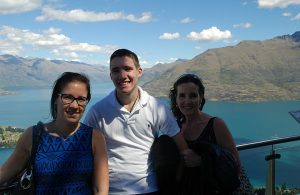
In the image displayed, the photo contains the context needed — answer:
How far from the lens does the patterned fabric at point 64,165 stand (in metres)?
1.67

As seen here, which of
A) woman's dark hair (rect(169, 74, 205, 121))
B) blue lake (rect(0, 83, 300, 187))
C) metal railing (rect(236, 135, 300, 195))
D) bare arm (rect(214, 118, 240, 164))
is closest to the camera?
bare arm (rect(214, 118, 240, 164))

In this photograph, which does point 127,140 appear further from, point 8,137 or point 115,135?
point 8,137

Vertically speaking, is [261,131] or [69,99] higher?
[69,99]

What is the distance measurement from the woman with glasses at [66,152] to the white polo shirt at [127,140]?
0.25 metres

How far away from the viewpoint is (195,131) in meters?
2.30

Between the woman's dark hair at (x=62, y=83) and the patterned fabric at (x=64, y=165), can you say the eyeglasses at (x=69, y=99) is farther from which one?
the patterned fabric at (x=64, y=165)

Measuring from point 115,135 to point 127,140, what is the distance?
8 cm

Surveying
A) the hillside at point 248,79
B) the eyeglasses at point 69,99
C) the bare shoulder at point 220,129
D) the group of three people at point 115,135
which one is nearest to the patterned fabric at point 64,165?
the group of three people at point 115,135

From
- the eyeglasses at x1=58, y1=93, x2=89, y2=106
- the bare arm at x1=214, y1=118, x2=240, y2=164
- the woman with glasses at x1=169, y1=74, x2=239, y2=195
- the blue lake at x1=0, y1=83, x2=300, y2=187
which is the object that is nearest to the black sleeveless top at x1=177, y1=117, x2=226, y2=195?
the woman with glasses at x1=169, y1=74, x2=239, y2=195

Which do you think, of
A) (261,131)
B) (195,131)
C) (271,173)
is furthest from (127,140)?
(261,131)

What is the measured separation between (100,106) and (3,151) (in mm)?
50348

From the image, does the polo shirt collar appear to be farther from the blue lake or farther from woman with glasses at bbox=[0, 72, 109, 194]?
the blue lake

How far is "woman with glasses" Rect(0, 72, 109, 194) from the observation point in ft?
5.48

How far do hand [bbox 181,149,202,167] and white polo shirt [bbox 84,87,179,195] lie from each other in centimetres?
23
